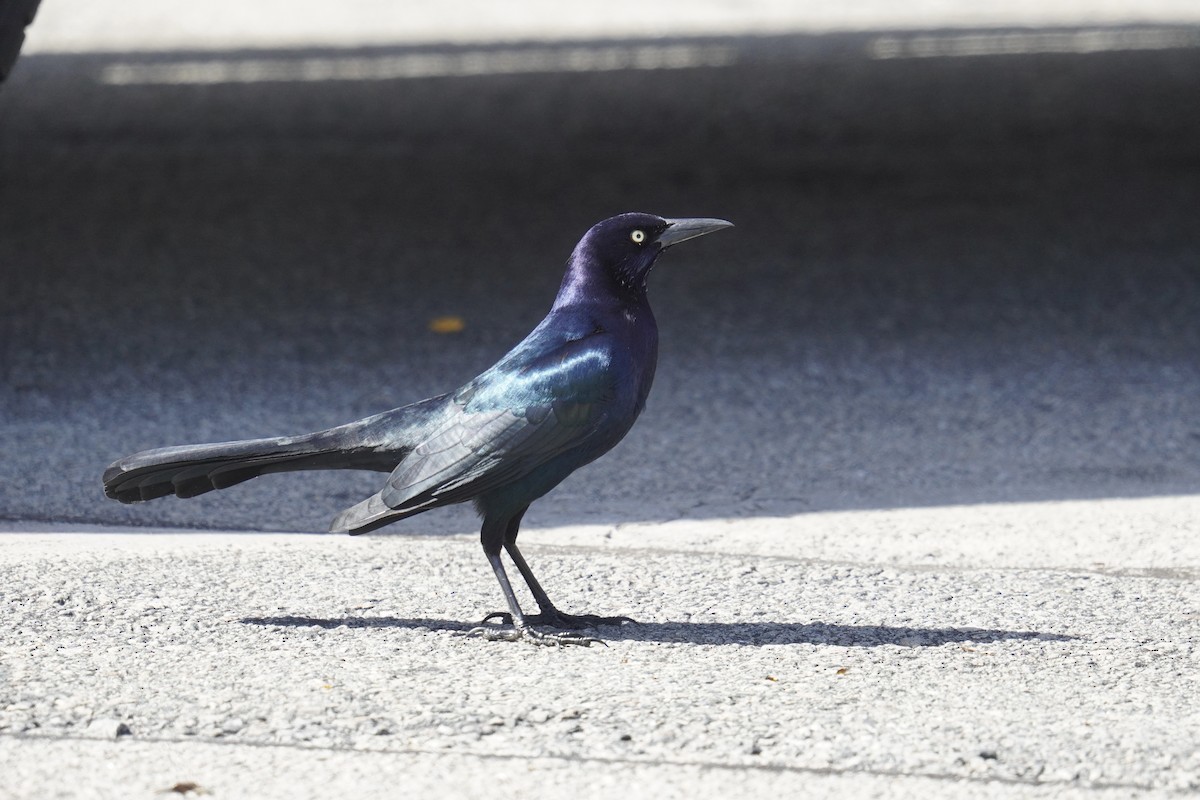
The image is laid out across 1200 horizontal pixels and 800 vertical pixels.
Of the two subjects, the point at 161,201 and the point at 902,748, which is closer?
the point at 902,748

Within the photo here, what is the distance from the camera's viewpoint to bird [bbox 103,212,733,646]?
4.46 meters

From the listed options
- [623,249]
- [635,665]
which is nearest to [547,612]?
[635,665]

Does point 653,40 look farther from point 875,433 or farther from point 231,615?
point 231,615

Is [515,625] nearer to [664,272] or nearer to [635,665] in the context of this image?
[635,665]

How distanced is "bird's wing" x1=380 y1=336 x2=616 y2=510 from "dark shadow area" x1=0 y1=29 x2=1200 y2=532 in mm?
1620

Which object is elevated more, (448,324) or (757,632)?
(448,324)

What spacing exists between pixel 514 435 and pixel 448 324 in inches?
187

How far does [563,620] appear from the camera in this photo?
4777 millimetres

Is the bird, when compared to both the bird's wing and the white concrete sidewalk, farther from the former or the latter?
the white concrete sidewalk

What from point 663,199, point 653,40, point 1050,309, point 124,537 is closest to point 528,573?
point 124,537

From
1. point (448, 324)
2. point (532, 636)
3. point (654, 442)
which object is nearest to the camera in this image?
point (532, 636)

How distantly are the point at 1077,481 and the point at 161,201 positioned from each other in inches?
310

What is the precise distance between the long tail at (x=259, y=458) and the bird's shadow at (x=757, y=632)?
47 cm

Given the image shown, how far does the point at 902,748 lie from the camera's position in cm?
380
